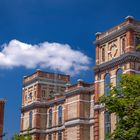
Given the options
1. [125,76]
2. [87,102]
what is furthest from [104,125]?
[125,76]

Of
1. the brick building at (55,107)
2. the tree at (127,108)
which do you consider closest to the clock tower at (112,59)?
the brick building at (55,107)

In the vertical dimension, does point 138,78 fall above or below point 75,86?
below

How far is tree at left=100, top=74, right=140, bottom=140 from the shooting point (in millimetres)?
38719

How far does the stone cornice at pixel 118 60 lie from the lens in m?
59.9

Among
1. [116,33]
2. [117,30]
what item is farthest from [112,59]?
[117,30]

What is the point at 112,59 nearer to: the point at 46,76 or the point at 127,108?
the point at 127,108

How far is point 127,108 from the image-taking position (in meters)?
39.8

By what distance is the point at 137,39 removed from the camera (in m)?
61.7

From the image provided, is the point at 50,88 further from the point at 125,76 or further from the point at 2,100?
the point at 125,76

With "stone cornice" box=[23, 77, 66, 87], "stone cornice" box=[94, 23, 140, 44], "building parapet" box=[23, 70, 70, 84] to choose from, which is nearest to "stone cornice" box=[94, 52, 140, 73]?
"stone cornice" box=[94, 23, 140, 44]

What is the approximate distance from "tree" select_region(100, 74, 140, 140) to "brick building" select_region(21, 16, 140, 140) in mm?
18859

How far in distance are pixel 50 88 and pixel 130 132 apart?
49.6 m

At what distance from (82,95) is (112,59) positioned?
11.2 meters

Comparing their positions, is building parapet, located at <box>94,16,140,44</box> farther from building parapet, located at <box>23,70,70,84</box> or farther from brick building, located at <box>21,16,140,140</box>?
building parapet, located at <box>23,70,70,84</box>
